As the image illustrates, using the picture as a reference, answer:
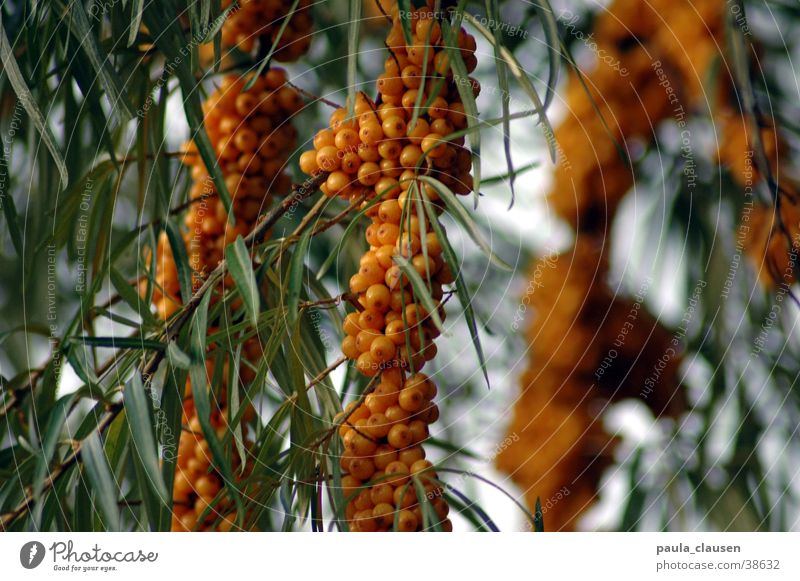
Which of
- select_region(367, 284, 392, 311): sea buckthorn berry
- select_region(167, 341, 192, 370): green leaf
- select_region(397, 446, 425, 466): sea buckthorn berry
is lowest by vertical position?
select_region(397, 446, 425, 466): sea buckthorn berry

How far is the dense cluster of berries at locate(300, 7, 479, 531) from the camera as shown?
69cm

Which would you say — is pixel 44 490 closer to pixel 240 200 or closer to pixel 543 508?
pixel 240 200

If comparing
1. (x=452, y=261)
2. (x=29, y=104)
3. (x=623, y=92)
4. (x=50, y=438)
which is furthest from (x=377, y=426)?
(x=623, y=92)

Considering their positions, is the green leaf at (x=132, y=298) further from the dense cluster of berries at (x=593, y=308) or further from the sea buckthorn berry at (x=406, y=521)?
the dense cluster of berries at (x=593, y=308)

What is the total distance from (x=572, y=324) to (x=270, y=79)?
38 centimetres

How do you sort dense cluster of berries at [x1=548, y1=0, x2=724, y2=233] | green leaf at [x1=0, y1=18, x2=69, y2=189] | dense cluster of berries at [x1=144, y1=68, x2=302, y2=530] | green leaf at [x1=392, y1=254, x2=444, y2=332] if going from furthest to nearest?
dense cluster of berries at [x1=548, y1=0, x2=724, y2=233] < dense cluster of berries at [x1=144, y1=68, x2=302, y2=530] < green leaf at [x1=0, y1=18, x2=69, y2=189] < green leaf at [x1=392, y1=254, x2=444, y2=332]

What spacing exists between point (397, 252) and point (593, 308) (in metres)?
0.42

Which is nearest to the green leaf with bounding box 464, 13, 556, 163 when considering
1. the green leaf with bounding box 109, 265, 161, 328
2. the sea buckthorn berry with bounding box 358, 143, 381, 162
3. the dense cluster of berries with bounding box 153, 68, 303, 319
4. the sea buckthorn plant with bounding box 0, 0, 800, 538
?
the sea buckthorn plant with bounding box 0, 0, 800, 538

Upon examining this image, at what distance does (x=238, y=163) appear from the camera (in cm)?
87

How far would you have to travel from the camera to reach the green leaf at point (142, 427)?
0.68 m

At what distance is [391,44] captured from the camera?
729 mm

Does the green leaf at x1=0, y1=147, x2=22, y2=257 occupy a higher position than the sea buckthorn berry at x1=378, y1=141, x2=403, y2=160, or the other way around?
the green leaf at x1=0, y1=147, x2=22, y2=257
